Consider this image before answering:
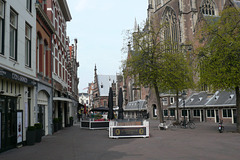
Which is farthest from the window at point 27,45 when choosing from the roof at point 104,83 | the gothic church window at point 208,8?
the roof at point 104,83

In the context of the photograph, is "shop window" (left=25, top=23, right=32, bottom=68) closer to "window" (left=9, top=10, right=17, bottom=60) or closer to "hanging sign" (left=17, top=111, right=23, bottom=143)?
"window" (left=9, top=10, right=17, bottom=60)

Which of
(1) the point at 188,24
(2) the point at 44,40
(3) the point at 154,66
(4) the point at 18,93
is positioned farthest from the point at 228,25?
(1) the point at 188,24

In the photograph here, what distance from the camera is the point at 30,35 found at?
47.2 feet

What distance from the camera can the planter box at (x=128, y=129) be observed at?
15.7 meters

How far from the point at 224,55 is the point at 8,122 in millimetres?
14671

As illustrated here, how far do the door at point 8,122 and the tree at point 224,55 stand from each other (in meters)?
13.5

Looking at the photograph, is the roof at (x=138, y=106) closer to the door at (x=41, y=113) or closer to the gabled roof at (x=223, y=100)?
the gabled roof at (x=223, y=100)

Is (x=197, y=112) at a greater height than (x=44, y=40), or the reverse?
(x=44, y=40)

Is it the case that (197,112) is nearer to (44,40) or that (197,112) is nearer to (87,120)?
(87,120)

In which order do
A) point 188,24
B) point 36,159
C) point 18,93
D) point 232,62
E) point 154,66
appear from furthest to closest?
point 188,24 < point 154,66 < point 232,62 < point 18,93 < point 36,159

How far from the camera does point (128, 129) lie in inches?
624

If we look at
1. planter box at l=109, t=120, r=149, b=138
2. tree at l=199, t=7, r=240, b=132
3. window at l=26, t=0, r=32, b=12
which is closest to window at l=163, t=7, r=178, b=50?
tree at l=199, t=7, r=240, b=132

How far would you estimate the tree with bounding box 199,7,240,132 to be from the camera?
17438 millimetres

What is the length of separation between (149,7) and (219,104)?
125 ft
